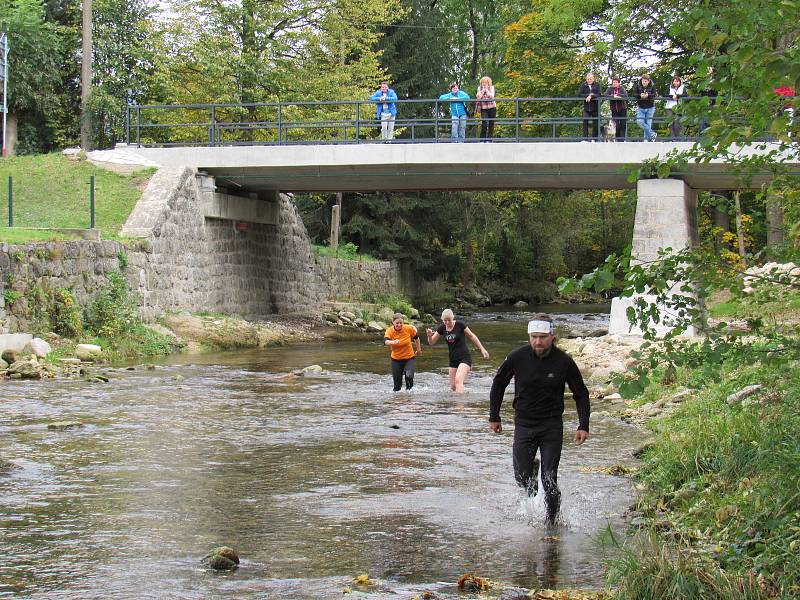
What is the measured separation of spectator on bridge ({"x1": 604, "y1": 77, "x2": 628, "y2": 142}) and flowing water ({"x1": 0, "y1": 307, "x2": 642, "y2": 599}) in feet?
44.0

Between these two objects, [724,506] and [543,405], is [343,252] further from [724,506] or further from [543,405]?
[724,506]

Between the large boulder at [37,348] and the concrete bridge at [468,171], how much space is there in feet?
21.3

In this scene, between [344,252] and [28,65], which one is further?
[344,252]

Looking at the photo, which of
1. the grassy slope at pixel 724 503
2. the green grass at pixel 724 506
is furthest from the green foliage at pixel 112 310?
the green grass at pixel 724 506

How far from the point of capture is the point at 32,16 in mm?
42781

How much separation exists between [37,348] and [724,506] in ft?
54.0

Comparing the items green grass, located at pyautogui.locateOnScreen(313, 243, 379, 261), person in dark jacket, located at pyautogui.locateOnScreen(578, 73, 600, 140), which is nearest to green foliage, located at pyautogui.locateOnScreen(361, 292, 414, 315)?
green grass, located at pyautogui.locateOnScreen(313, 243, 379, 261)

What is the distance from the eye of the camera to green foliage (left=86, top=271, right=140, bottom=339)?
24500mm

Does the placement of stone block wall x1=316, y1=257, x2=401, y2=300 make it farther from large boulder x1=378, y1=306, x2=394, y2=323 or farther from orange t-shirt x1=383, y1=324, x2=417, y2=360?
orange t-shirt x1=383, y1=324, x2=417, y2=360

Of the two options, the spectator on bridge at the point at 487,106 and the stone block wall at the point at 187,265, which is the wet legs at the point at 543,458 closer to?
the stone block wall at the point at 187,265

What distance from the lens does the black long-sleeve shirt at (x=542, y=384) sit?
9383mm

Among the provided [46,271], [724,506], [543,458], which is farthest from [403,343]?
[724,506]

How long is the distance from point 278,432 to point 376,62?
3236 cm

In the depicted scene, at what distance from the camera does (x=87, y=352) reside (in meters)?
22.9
